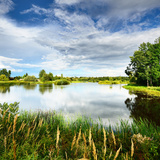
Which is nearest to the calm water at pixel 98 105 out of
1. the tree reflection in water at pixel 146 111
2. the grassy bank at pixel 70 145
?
the tree reflection in water at pixel 146 111

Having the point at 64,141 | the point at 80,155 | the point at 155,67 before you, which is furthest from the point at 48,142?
the point at 155,67

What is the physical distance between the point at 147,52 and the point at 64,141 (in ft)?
124

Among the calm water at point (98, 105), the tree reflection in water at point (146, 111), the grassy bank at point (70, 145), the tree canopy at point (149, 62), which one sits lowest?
the calm water at point (98, 105)

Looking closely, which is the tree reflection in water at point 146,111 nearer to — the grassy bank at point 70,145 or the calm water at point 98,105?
the calm water at point 98,105

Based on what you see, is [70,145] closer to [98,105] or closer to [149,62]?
[98,105]

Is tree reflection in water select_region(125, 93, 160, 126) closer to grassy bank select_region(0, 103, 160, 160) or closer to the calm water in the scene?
the calm water

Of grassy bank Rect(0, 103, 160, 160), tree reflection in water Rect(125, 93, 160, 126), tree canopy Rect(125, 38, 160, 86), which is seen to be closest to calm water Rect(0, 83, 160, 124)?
→ tree reflection in water Rect(125, 93, 160, 126)

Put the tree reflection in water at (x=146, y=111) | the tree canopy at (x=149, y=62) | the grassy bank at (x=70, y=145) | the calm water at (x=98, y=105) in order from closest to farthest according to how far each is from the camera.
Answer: the grassy bank at (x=70, y=145), the tree reflection in water at (x=146, y=111), the calm water at (x=98, y=105), the tree canopy at (x=149, y=62)

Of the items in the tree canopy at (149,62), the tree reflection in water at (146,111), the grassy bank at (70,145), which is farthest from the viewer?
the tree canopy at (149,62)

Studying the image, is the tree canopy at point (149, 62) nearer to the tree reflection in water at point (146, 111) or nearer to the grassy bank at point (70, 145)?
the tree reflection in water at point (146, 111)

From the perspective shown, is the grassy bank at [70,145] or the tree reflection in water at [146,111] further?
the tree reflection in water at [146,111]

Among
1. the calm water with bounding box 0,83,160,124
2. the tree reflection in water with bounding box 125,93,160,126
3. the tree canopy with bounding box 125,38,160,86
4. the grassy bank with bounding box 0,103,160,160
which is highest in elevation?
the tree canopy with bounding box 125,38,160,86

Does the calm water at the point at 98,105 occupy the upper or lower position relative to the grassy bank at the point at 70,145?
lower

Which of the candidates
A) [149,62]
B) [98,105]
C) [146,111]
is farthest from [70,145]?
[149,62]
